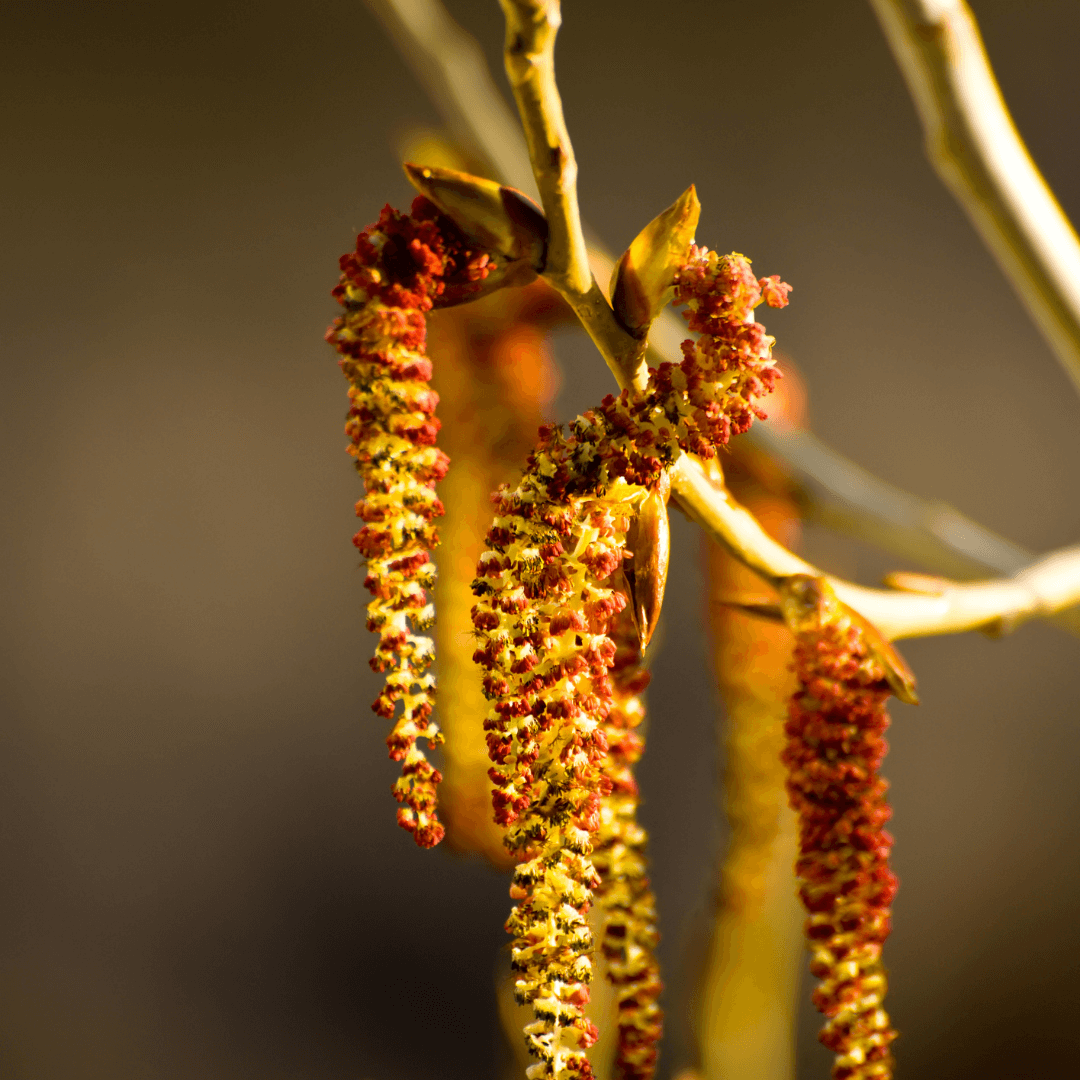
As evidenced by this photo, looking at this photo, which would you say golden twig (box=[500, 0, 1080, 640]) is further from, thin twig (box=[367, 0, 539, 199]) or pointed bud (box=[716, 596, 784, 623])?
thin twig (box=[367, 0, 539, 199])

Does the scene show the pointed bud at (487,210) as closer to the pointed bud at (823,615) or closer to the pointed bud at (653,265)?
the pointed bud at (653,265)

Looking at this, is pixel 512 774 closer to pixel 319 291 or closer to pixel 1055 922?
pixel 319 291

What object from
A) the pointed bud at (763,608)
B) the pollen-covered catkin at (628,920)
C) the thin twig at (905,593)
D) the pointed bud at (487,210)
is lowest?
the pollen-covered catkin at (628,920)

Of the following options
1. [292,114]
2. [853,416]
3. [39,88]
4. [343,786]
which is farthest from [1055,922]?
[39,88]

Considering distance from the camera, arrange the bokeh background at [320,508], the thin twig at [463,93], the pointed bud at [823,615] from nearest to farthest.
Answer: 1. the pointed bud at [823,615]
2. the thin twig at [463,93]
3. the bokeh background at [320,508]

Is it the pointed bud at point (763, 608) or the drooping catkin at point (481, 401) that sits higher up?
the drooping catkin at point (481, 401)

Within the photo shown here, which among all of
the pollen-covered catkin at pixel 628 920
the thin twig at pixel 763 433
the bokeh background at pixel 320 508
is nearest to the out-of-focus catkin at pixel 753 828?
the thin twig at pixel 763 433
